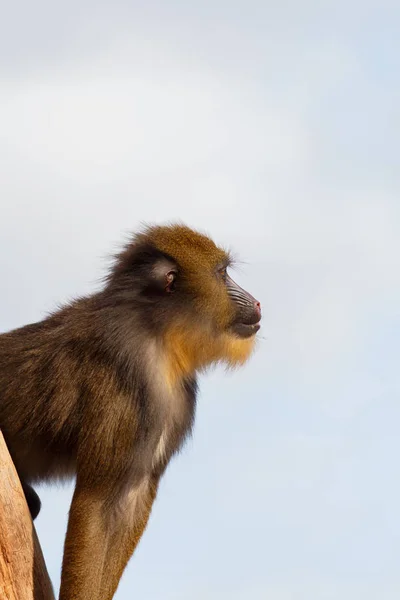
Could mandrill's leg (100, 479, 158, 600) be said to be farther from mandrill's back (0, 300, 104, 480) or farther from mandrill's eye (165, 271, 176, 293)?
mandrill's eye (165, 271, 176, 293)

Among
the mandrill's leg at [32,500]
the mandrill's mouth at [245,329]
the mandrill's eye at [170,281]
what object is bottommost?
the mandrill's leg at [32,500]

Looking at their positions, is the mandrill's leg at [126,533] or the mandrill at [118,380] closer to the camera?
the mandrill at [118,380]

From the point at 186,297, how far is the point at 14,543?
2.01m

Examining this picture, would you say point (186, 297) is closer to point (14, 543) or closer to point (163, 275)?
point (163, 275)

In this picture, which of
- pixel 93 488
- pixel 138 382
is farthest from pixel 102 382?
pixel 93 488

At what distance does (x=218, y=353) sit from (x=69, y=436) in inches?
48.7

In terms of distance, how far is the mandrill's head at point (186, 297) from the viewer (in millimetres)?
6621

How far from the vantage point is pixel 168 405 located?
261 inches

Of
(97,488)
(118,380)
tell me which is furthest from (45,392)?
(97,488)

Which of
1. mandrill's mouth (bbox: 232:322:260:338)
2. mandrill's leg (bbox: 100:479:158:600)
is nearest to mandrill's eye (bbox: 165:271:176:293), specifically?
mandrill's mouth (bbox: 232:322:260:338)

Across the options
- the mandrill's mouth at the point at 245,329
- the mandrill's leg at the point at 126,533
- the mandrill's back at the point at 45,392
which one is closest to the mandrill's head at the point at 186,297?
the mandrill's mouth at the point at 245,329

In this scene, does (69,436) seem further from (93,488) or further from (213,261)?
(213,261)

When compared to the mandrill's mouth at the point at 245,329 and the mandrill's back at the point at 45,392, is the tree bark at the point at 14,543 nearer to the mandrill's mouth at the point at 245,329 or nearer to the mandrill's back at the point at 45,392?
the mandrill's back at the point at 45,392

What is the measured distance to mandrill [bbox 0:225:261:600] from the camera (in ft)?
20.5
